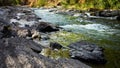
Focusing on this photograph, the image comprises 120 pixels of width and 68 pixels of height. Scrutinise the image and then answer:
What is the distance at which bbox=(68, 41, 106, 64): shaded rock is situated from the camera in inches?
562

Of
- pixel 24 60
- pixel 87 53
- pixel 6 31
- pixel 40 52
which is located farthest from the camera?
pixel 6 31

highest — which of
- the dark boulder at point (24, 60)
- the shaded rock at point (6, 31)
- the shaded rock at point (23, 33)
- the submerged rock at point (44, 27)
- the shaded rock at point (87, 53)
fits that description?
the dark boulder at point (24, 60)

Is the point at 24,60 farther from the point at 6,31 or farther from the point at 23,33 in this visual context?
the point at 6,31

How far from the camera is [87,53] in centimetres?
1494

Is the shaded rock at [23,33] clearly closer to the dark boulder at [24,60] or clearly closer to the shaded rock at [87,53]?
the shaded rock at [87,53]

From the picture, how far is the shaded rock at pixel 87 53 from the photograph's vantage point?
14281 millimetres

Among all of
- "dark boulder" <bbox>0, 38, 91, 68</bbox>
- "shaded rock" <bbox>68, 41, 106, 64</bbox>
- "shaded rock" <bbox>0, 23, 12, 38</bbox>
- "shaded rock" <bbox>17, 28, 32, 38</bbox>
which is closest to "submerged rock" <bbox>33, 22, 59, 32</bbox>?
"shaded rock" <bbox>0, 23, 12, 38</bbox>

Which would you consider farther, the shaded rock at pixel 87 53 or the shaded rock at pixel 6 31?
the shaded rock at pixel 6 31

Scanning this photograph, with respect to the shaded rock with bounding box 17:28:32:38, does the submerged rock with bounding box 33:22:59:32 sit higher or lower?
lower

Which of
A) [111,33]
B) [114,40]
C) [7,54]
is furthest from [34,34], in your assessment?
[7,54]

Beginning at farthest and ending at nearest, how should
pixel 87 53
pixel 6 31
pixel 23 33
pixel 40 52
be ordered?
1. pixel 6 31
2. pixel 23 33
3. pixel 40 52
4. pixel 87 53

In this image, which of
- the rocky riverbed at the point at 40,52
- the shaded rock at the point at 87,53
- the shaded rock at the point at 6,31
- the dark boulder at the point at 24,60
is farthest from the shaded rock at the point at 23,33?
the dark boulder at the point at 24,60

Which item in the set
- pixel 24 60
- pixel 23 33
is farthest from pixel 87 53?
pixel 23 33

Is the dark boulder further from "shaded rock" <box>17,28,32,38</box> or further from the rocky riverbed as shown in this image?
"shaded rock" <box>17,28,32,38</box>
